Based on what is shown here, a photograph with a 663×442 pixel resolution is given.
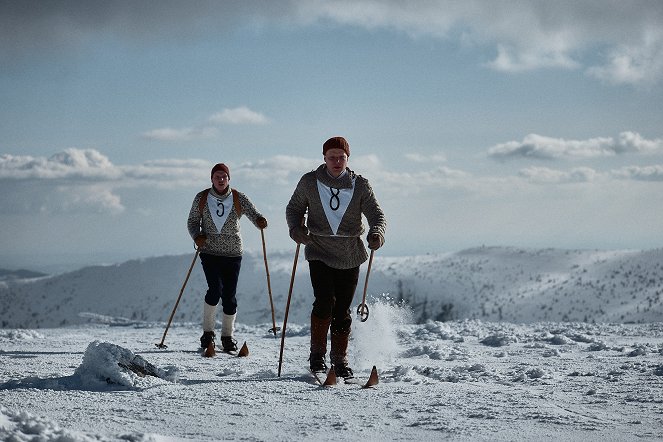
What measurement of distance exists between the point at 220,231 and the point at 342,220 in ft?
8.94

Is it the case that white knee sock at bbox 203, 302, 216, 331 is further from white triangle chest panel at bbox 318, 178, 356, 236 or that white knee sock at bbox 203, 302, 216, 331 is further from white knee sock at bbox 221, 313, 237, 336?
white triangle chest panel at bbox 318, 178, 356, 236

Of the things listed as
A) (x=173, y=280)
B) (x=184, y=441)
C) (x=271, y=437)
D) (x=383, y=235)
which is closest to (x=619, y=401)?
(x=383, y=235)

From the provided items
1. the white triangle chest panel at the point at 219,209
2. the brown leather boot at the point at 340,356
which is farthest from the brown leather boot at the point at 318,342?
the white triangle chest panel at the point at 219,209

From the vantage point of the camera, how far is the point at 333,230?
18.3ft

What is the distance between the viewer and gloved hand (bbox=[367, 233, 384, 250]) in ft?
17.3

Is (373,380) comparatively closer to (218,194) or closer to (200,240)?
(200,240)

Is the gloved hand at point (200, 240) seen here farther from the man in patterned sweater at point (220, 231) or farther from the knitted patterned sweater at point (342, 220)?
the knitted patterned sweater at point (342, 220)

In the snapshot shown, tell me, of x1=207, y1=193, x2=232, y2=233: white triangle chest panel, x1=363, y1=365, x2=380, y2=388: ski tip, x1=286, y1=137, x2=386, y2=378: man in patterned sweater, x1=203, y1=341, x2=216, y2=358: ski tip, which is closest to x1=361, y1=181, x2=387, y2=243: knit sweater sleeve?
x1=286, y1=137, x2=386, y2=378: man in patterned sweater

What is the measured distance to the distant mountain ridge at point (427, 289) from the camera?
33750 mm

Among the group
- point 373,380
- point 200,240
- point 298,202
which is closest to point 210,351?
point 200,240

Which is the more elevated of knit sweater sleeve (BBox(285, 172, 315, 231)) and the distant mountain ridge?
knit sweater sleeve (BBox(285, 172, 315, 231))

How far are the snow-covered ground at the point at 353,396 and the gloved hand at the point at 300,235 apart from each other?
116cm

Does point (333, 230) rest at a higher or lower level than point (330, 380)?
higher

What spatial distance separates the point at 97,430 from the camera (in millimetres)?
3508
